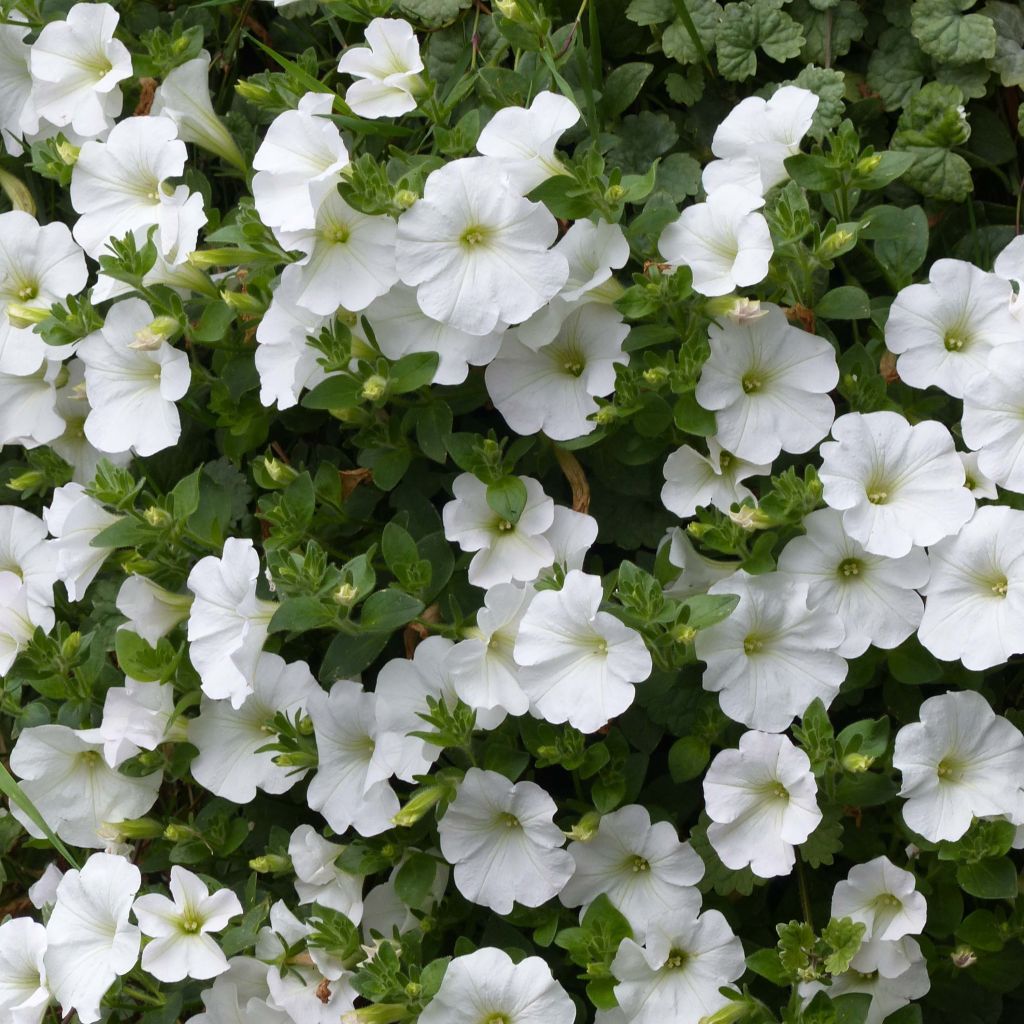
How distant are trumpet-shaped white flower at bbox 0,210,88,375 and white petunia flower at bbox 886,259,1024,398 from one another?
119 centimetres

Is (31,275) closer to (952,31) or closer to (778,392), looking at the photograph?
(778,392)

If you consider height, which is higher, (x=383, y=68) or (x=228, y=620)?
(x=383, y=68)

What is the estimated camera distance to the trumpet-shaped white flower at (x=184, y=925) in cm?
166

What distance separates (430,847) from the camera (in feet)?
5.71

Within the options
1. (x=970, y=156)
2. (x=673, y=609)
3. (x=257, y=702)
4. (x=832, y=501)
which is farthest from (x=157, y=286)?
(x=970, y=156)

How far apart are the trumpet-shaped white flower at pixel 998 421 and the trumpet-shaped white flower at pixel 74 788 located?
122cm

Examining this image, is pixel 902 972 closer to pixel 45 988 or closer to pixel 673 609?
pixel 673 609

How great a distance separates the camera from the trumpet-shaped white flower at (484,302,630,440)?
169 cm

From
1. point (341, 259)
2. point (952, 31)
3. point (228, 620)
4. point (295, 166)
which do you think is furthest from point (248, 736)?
point (952, 31)

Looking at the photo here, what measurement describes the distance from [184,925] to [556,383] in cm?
90

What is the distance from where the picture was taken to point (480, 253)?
63.1 inches

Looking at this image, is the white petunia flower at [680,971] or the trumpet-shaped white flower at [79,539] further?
the trumpet-shaped white flower at [79,539]

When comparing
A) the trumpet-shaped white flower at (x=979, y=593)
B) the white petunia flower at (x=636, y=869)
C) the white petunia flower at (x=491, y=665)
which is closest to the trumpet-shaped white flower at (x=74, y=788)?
the white petunia flower at (x=491, y=665)

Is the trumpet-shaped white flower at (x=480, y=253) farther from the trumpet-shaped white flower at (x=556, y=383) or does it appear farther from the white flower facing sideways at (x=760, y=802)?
the white flower facing sideways at (x=760, y=802)
